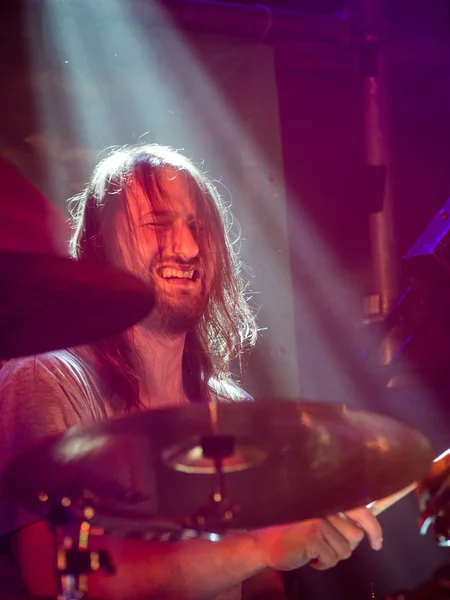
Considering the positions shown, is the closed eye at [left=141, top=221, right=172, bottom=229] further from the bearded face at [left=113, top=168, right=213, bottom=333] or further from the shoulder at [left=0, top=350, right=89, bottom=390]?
the shoulder at [left=0, top=350, right=89, bottom=390]

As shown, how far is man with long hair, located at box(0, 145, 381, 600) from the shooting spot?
4.14ft

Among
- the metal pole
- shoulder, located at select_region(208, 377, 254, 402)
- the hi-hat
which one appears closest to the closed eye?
shoulder, located at select_region(208, 377, 254, 402)

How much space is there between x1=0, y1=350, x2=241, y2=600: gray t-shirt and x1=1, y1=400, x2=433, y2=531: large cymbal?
0.41m

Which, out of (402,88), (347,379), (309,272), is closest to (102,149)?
(309,272)

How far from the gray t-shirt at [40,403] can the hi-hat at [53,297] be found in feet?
1.07

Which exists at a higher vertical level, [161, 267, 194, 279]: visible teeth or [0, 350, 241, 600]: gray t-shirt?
[161, 267, 194, 279]: visible teeth

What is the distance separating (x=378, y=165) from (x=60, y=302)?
2086 millimetres

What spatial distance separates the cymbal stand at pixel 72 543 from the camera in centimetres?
95

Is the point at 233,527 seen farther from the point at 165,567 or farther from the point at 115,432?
the point at 165,567

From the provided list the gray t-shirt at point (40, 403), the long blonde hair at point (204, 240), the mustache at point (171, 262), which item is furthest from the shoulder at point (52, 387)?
the mustache at point (171, 262)

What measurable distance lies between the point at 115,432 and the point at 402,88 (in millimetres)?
3052

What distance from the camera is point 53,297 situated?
976mm

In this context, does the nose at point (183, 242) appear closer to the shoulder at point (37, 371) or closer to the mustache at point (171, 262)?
the mustache at point (171, 262)

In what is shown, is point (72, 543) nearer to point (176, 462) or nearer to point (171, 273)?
point (176, 462)
